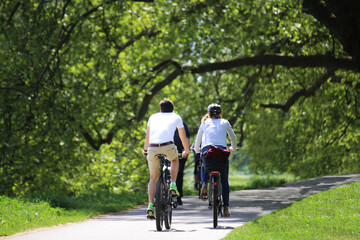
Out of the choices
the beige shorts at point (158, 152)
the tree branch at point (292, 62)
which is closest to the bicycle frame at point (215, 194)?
the beige shorts at point (158, 152)

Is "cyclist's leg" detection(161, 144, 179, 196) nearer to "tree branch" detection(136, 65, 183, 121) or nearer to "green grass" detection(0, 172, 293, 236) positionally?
"green grass" detection(0, 172, 293, 236)

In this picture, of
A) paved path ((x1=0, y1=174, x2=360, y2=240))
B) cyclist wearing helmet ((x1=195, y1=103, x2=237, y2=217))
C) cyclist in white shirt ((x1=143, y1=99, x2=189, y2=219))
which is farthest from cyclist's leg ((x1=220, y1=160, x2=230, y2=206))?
cyclist in white shirt ((x1=143, y1=99, x2=189, y2=219))

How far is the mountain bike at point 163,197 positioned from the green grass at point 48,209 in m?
2.16

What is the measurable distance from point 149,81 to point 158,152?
13.0 m

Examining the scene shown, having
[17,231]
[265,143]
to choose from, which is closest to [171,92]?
[265,143]

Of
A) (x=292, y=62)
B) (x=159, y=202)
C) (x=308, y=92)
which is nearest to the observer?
(x=159, y=202)

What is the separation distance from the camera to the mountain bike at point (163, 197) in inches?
364

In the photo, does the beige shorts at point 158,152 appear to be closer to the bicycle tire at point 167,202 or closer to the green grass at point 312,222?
the bicycle tire at point 167,202

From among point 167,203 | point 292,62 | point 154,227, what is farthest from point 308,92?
point 167,203

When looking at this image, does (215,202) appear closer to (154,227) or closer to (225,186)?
(225,186)

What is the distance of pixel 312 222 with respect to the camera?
9.91m

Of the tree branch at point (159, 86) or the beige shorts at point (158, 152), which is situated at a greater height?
the tree branch at point (159, 86)

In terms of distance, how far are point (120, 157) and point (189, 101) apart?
11864 millimetres

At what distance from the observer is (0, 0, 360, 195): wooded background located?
16.7 metres
